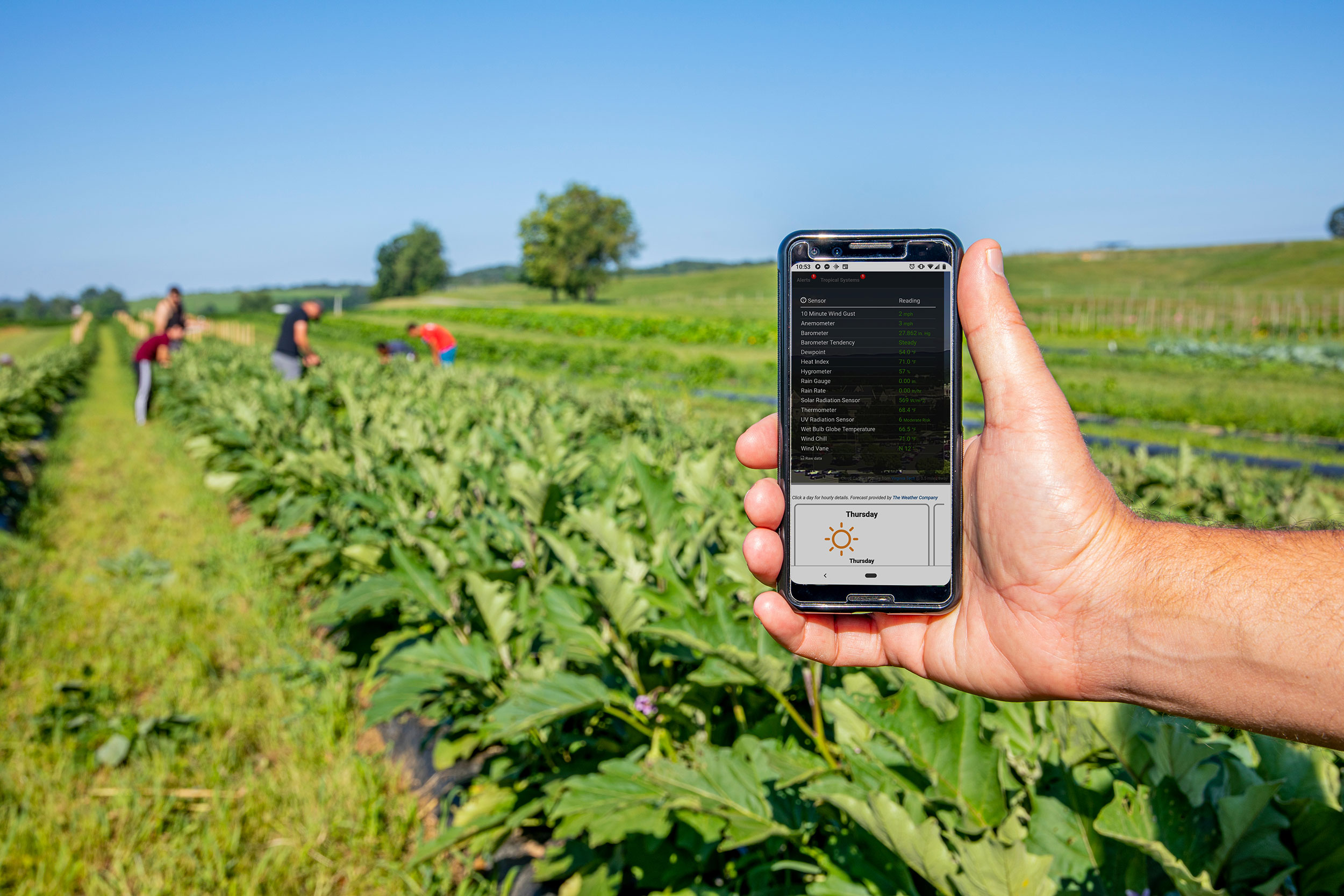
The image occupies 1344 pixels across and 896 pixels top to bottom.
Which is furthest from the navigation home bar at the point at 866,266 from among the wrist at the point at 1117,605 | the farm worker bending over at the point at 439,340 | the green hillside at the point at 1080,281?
the green hillside at the point at 1080,281

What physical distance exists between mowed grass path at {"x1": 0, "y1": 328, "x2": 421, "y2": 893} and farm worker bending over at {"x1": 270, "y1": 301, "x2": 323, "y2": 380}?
5456 mm

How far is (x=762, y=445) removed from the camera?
1.53m

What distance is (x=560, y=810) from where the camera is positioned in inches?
72.5

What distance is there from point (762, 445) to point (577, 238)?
88.8 meters

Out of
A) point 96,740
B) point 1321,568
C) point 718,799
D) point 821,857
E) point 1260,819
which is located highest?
point 1321,568

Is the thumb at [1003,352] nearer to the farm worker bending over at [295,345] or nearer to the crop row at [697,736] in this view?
the crop row at [697,736]

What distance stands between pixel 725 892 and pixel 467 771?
1532 millimetres

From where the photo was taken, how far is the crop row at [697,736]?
1.35m

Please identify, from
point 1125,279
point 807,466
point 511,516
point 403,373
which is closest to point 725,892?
point 807,466

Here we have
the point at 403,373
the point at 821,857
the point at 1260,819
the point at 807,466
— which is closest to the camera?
the point at 1260,819

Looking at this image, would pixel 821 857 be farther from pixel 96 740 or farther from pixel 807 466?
pixel 96 740

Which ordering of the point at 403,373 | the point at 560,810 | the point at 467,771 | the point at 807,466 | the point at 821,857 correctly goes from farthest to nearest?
the point at 403,373 < the point at 467,771 < the point at 560,810 < the point at 821,857 < the point at 807,466

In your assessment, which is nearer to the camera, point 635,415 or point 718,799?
point 718,799

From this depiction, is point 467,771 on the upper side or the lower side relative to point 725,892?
lower
